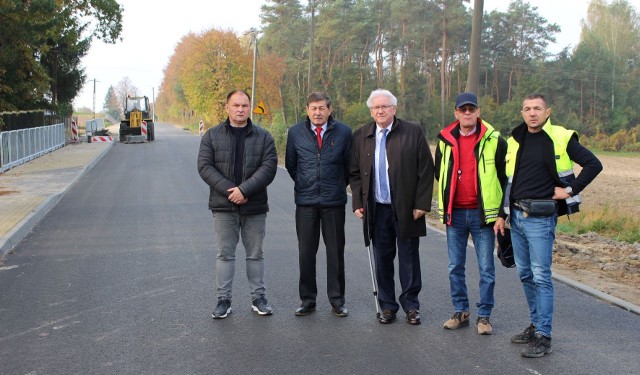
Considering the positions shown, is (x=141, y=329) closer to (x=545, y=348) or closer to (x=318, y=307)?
(x=318, y=307)

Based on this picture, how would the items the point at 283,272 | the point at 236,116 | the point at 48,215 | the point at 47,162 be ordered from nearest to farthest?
the point at 236,116 < the point at 283,272 < the point at 48,215 < the point at 47,162

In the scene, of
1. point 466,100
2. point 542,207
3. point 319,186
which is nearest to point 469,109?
point 466,100

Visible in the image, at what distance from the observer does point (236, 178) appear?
21.2ft

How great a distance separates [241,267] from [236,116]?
2.80m

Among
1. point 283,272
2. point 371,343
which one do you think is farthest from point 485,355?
point 283,272

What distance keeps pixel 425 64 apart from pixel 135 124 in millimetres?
32028

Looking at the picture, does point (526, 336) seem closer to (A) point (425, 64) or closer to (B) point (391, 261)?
(B) point (391, 261)


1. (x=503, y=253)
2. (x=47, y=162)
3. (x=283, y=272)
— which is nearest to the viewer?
(x=503, y=253)

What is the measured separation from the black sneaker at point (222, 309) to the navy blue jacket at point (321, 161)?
1.09m

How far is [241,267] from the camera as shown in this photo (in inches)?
341

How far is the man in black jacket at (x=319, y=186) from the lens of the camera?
6395 mm

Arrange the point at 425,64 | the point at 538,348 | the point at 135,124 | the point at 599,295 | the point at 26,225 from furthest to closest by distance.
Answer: the point at 425,64 < the point at 135,124 < the point at 26,225 < the point at 599,295 < the point at 538,348

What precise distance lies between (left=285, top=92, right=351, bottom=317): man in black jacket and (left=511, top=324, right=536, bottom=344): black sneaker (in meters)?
1.50

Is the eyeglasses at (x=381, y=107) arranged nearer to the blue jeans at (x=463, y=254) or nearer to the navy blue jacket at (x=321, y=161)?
the navy blue jacket at (x=321, y=161)
